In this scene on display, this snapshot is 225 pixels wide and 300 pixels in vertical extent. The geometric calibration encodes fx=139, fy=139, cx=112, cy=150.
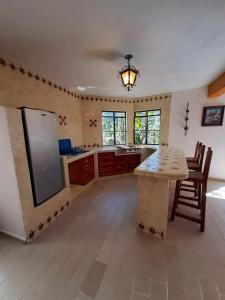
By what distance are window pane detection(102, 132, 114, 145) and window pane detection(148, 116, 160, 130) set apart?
1.29m

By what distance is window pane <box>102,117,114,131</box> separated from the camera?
15.0ft

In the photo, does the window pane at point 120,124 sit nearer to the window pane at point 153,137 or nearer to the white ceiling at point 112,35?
the window pane at point 153,137

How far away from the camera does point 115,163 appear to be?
163 inches

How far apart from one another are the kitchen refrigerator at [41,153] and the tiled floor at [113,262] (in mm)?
588

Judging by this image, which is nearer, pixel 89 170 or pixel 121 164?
pixel 89 170

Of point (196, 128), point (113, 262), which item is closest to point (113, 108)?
point (196, 128)

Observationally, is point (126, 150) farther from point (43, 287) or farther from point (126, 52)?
point (43, 287)

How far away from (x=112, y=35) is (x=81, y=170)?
2.72 metres

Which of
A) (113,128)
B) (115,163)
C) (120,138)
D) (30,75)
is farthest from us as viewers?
(120,138)

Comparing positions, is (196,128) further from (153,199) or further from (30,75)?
(30,75)

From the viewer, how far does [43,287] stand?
1.28 meters

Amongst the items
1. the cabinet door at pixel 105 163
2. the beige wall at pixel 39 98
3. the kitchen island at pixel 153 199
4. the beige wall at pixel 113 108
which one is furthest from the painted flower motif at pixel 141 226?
the beige wall at pixel 113 108

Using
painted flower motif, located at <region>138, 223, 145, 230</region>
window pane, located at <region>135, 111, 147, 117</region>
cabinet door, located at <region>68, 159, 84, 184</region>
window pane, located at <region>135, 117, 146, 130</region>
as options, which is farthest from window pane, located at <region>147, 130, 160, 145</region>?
painted flower motif, located at <region>138, 223, 145, 230</region>

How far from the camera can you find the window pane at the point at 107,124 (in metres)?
4.57
